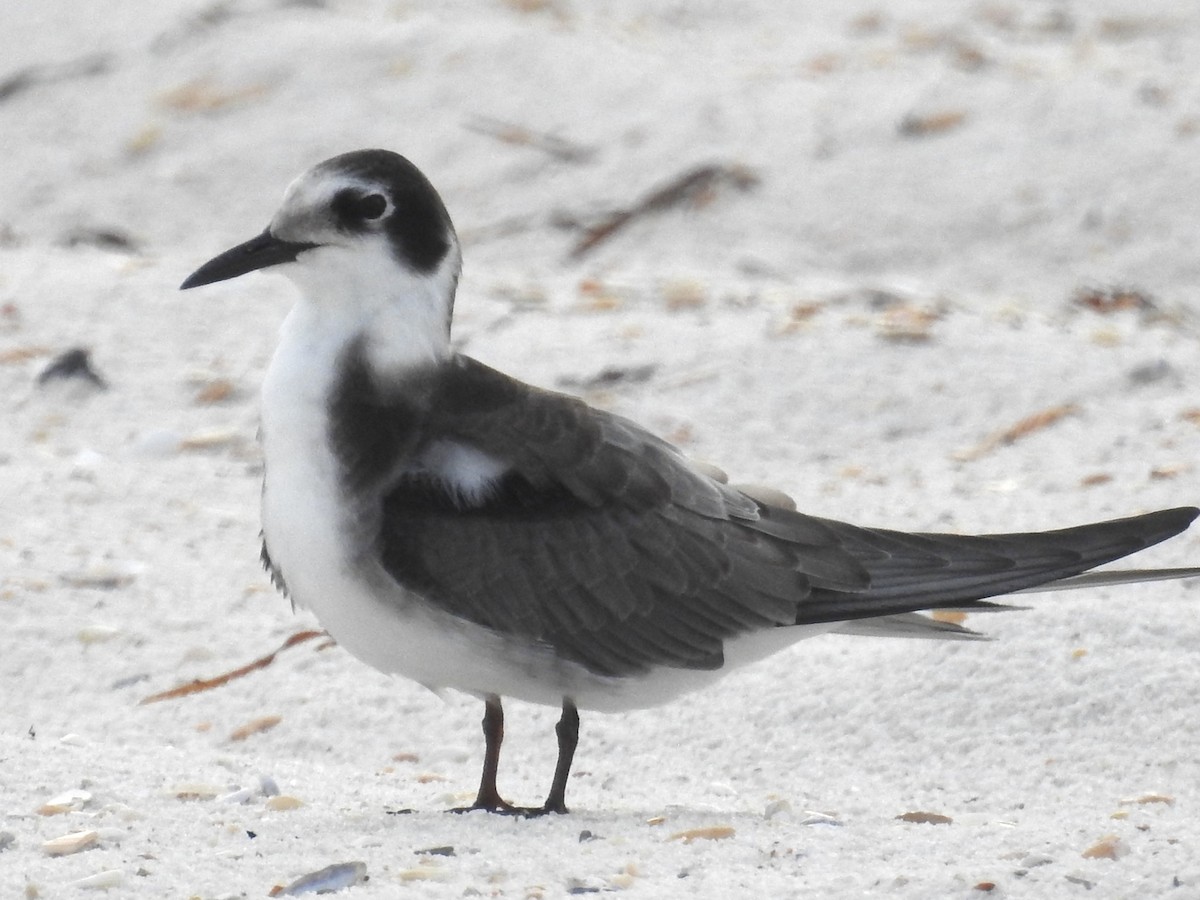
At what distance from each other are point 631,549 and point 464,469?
35cm

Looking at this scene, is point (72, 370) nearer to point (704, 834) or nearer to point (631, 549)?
point (631, 549)

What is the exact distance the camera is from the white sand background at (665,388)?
3.50m

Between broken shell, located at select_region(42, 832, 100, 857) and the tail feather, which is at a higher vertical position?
the tail feather

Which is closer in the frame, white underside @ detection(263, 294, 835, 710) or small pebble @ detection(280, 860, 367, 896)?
small pebble @ detection(280, 860, 367, 896)

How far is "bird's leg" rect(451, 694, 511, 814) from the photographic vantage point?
3652 mm

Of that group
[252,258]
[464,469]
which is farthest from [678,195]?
[464,469]

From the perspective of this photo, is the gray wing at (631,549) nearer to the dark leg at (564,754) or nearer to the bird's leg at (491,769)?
the dark leg at (564,754)

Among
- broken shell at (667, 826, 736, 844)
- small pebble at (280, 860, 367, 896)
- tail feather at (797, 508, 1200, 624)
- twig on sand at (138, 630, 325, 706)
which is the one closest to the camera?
small pebble at (280, 860, 367, 896)

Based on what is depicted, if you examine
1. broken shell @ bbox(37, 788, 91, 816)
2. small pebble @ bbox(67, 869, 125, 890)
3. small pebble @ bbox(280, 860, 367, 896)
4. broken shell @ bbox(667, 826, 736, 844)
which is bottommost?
broken shell @ bbox(37, 788, 91, 816)

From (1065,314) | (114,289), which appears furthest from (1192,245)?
(114,289)

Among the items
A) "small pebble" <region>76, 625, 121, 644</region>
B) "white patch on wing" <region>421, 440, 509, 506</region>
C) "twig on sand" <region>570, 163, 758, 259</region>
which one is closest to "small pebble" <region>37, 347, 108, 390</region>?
"small pebble" <region>76, 625, 121, 644</region>

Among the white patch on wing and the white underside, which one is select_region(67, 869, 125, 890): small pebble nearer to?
the white underside

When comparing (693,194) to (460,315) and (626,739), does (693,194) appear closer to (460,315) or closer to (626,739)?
(460,315)

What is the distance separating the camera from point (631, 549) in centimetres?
375
